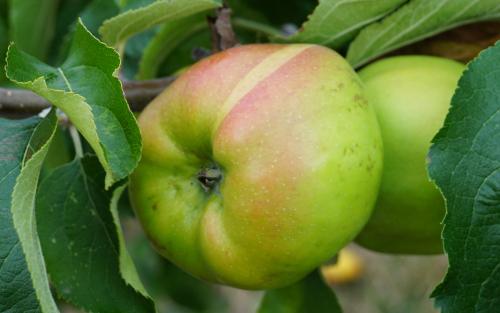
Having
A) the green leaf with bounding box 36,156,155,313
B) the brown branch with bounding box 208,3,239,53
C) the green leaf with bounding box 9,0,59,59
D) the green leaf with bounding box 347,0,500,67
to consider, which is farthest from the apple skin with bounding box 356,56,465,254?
the green leaf with bounding box 9,0,59,59

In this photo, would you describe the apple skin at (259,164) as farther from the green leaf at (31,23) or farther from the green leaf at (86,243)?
the green leaf at (31,23)

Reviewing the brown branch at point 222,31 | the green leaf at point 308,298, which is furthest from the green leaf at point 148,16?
the green leaf at point 308,298

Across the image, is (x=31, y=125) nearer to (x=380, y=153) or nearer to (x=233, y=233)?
(x=233, y=233)

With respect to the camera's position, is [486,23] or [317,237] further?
[486,23]

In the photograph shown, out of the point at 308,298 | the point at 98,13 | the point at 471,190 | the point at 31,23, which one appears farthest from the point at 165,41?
the point at 471,190

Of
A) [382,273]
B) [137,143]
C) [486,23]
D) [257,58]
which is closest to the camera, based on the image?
[137,143]

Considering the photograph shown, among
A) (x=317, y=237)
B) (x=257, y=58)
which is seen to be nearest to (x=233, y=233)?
(x=317, y=237)

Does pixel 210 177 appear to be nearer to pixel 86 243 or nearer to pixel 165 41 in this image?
pixel 86 243
